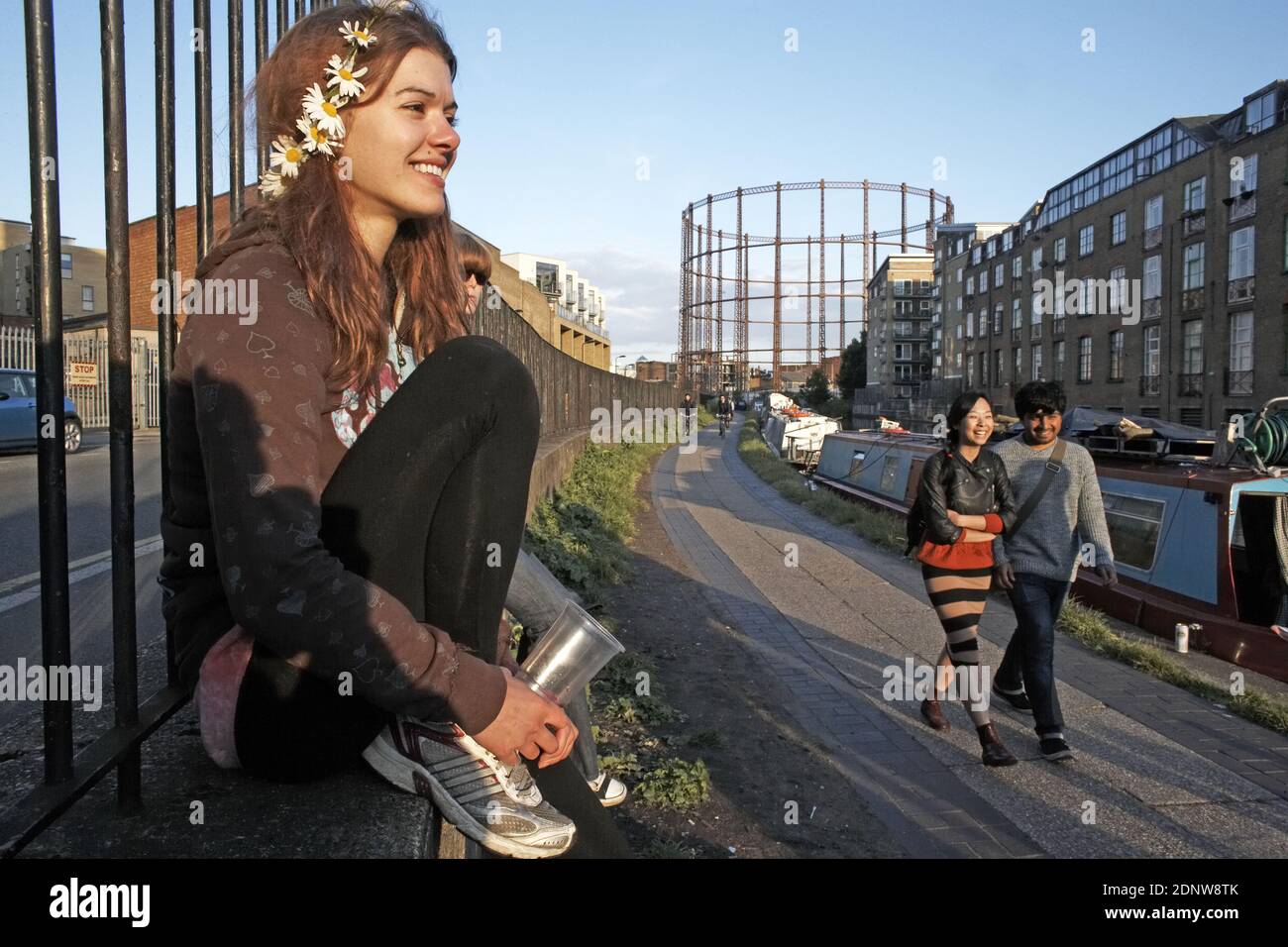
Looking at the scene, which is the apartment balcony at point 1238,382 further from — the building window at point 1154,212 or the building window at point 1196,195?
the building window at point 1154,212

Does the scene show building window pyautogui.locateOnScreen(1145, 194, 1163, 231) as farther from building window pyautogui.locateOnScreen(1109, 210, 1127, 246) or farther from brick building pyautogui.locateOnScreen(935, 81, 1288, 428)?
building window pyautogui.locateOnScreen(1109, 210, 1127, 246)

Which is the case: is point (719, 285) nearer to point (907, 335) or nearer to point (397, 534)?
point (907, 335)

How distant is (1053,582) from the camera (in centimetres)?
537

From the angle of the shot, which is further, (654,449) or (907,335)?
(907,335)

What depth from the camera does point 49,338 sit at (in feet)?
4.75

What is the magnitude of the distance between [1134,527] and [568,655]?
30.3 feet

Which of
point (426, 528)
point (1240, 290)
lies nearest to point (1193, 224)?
point (1240, 290)

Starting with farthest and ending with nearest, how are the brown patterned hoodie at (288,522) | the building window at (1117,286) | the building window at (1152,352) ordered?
the building window at (1117,286)
the building window at (1152,352)
the brown patterned hoodie at (288,522)

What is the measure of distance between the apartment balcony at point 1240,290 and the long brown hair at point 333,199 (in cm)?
3422

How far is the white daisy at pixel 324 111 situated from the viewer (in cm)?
171

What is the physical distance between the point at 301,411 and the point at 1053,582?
4944 millimetres

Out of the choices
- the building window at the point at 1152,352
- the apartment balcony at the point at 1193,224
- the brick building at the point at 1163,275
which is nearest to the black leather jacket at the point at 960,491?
the brick building at the point at 1163,275

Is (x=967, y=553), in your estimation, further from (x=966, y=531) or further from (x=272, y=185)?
(x=272, y=185)
